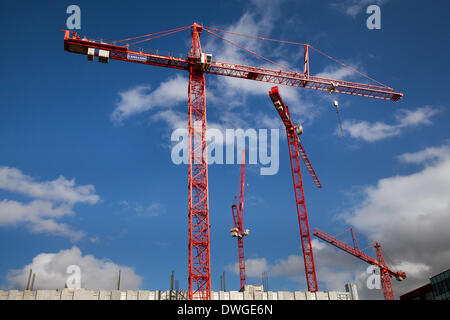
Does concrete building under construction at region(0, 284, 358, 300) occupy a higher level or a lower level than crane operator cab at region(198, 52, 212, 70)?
lower

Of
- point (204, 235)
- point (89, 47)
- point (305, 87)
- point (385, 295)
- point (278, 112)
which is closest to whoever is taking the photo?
point (204, 235)

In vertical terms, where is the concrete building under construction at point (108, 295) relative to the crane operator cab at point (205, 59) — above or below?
below

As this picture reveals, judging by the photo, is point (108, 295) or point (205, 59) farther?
point (108, 295)

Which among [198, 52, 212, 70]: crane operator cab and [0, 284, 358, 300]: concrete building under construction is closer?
[198, 52, 212, 70]: crane operator cab

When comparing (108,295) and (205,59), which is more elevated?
(205,59)

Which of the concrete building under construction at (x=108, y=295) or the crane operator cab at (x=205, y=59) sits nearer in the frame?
the crane operator cab at (x=205, y=59)

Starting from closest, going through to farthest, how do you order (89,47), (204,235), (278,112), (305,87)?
(204,235)
(89,47)
(305,87)
(278,112)

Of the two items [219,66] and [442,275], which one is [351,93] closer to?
[219,66]

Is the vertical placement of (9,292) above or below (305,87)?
below

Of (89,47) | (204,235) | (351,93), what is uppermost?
(351,93)
